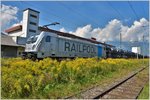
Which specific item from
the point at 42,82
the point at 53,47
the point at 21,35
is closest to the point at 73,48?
the point at 53,47

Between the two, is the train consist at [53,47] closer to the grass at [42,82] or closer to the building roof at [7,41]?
the grass at [42,82]

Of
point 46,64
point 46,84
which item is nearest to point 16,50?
point 46,64

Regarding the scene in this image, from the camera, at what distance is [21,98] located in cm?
755

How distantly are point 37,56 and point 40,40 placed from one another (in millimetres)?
1601

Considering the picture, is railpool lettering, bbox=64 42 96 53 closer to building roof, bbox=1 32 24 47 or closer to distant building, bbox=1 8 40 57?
distant building, bbox=1 8 40 57

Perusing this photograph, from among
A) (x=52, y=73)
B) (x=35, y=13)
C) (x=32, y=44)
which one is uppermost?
(x=35, y=13)

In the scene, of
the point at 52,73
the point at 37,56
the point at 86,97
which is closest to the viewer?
the point at 86,97

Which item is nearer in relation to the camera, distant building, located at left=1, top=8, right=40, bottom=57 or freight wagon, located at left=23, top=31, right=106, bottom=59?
freight wagon, located at left=23, top=31, right=106, bottom=59

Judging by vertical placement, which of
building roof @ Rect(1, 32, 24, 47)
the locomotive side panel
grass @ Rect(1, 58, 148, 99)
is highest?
building roof @ Rect(1, 32, 24, 47)

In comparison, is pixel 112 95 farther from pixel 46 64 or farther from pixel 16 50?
pixel 16 50

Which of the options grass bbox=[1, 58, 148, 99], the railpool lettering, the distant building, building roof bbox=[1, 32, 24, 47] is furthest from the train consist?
building roof bbox=[1, 32, 24, 47]

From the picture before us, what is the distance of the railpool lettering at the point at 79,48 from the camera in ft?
81.9

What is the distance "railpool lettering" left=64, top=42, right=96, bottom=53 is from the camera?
25.0 meters

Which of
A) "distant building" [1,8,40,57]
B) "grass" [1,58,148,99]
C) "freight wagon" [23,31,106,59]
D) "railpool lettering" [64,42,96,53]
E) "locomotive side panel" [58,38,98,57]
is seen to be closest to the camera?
"grass" [1,58,148,99]
